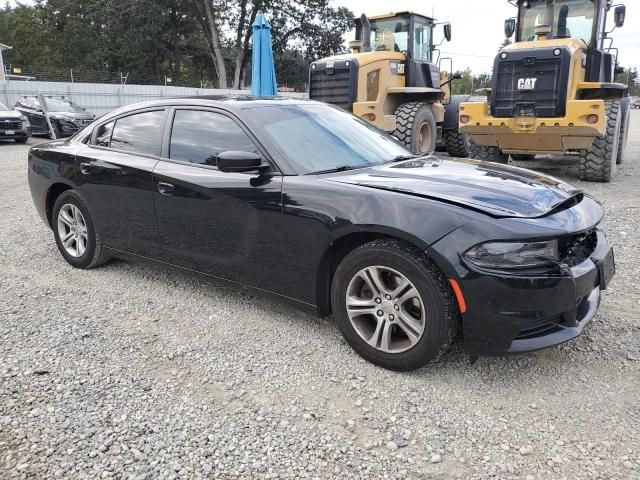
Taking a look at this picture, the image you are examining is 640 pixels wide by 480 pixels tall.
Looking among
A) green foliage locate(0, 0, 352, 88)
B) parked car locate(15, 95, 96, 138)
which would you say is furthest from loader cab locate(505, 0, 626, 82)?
green foliage locate(0, 0, 352, 88)

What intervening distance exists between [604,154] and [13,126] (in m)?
16.2

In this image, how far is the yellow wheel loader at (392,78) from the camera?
384 inches

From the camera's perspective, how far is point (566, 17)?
29.0 feet

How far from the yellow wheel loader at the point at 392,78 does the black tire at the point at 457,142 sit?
1.83 feet

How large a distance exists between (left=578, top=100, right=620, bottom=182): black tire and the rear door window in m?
Result: 6.92

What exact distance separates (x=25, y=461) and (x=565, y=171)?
32.6 feet

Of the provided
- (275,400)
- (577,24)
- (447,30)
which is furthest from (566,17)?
(275,400)

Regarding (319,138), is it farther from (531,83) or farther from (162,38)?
(162,38)

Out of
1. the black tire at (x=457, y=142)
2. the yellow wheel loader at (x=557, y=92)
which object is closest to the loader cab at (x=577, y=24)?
the yellow wheel loader at (x=557, y=92)

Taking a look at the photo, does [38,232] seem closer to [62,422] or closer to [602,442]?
[62,422]

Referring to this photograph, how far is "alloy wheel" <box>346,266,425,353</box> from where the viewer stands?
2830 mm

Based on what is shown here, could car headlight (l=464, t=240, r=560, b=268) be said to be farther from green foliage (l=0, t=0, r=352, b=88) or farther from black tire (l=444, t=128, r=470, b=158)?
green foliage (l=0, t=0, r=352, b=88)

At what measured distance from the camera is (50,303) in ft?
13.0

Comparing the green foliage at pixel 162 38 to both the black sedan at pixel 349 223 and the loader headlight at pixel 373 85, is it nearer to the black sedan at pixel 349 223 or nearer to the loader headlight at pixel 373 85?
the loader headlight at pixel 373 85
